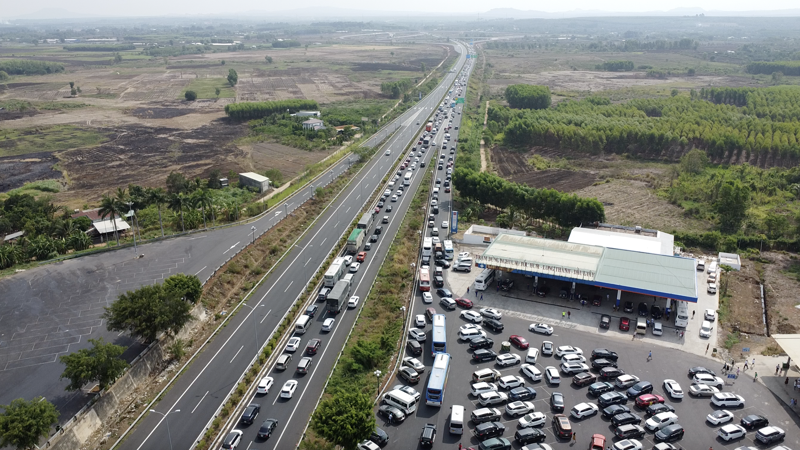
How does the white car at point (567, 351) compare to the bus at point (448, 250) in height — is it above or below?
below

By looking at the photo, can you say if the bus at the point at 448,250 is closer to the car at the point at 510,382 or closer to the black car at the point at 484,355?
the black car at the point at 484,355

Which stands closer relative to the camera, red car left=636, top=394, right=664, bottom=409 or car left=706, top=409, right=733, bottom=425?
car left=706, top=409, right=733, bottom=425

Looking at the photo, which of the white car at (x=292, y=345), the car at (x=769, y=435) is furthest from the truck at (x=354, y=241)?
the car at (x=769, y=435)

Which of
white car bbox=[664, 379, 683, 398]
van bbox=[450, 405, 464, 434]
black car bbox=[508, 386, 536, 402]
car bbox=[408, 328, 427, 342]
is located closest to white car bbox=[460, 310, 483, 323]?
car bbox=[408, 328, 427, 342]

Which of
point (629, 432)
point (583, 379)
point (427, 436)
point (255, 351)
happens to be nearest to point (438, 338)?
point (427, 436)

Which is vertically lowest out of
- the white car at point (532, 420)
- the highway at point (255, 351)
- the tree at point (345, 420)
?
the highway at point (255, 351)

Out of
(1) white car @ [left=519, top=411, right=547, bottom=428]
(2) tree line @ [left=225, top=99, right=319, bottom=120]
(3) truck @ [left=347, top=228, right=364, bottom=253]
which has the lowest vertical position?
(1) white car @ [left=519, top=411, right=547, bottom=428]

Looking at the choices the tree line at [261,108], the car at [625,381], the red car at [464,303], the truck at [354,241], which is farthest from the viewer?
the tree line at [261,108]

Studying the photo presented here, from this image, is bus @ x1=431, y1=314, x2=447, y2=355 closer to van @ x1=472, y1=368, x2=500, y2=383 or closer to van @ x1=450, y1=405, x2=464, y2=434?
van @ x1=472, y1=368, x2=500, y2=383
